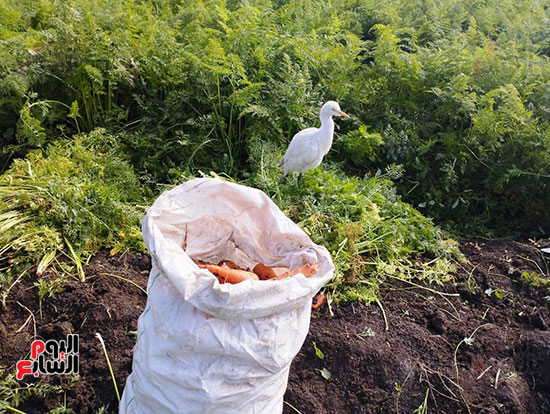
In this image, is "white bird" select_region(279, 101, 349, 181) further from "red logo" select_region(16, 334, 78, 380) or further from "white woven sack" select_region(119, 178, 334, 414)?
"red logo" select_region(16, 334, 78, 380)

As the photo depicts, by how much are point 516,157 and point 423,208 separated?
92 centimetres

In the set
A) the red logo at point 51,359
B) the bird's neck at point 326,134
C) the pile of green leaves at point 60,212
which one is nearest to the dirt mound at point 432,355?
the red logo at point 51,359

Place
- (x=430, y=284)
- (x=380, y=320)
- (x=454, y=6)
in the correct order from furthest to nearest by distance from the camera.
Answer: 1. (x=454, y=6)
2. (x=430, y=284)
3. (x=380, y=320)

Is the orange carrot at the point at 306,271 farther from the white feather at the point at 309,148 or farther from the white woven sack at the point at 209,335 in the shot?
the white feather at the point at 309,148

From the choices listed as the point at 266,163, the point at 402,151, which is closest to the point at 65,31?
the point at 266,163

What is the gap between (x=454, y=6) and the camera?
7.43m

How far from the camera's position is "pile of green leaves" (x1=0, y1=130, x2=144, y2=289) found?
126 inches

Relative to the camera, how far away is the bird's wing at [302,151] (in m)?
4.03

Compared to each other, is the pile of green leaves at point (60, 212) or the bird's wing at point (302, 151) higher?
the bird's wing at point (302, 151)

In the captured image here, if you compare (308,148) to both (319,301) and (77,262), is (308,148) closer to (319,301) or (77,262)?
(319,301)

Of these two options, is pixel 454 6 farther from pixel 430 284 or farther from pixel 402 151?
pixel 430 284

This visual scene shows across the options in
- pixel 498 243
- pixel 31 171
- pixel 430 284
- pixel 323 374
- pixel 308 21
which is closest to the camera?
pixel 323 374

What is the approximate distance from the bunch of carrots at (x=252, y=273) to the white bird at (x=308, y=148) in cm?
166

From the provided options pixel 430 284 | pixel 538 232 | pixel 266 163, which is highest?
pixel 266 163
